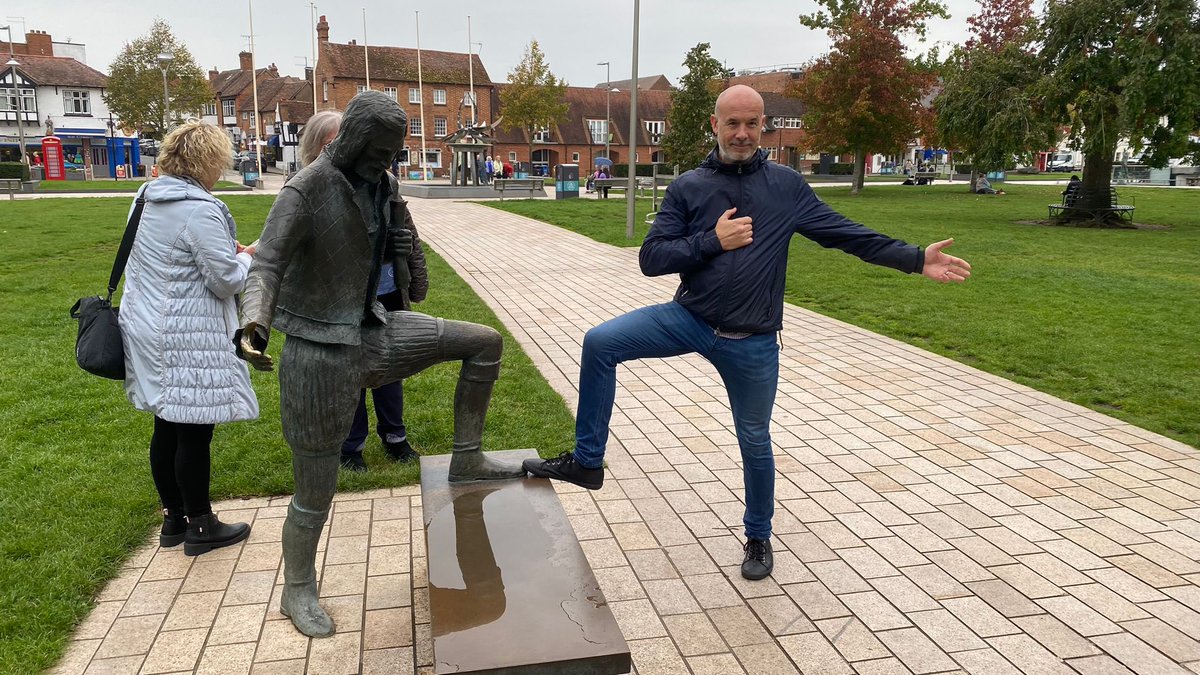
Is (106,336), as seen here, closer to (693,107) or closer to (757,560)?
(757,560)

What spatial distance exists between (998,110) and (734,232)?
2163 centimetres

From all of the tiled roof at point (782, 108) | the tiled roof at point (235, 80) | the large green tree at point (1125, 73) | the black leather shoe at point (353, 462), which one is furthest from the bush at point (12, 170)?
the tiled roof at point (782, 108)

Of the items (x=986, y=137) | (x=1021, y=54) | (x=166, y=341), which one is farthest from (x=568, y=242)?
(x=166, y=341)

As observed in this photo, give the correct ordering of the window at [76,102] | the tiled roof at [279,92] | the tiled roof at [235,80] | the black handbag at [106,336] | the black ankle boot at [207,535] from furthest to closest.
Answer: the tiled roof at [235,80] < the tiled roof at [279,92] < the window at [76,102] < the black ankle boot at [207,535] < the black handbag at [106,336]

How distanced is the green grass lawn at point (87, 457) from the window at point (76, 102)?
61173 millimetres

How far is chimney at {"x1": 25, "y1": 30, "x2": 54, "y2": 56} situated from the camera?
67.0 meters

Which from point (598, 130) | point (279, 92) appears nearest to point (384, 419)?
point (598, 130)

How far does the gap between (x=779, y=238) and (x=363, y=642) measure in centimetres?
237

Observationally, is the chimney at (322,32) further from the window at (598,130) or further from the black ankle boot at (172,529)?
the black ankle boot at (172,529)

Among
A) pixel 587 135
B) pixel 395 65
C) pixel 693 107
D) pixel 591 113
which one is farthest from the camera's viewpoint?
pixel 591 113

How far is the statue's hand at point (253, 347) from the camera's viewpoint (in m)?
2.79

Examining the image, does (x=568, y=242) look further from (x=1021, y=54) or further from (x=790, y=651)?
(x=790, y=651)

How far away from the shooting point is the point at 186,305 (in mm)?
3930

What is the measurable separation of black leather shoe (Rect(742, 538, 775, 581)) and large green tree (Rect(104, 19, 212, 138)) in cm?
5413
